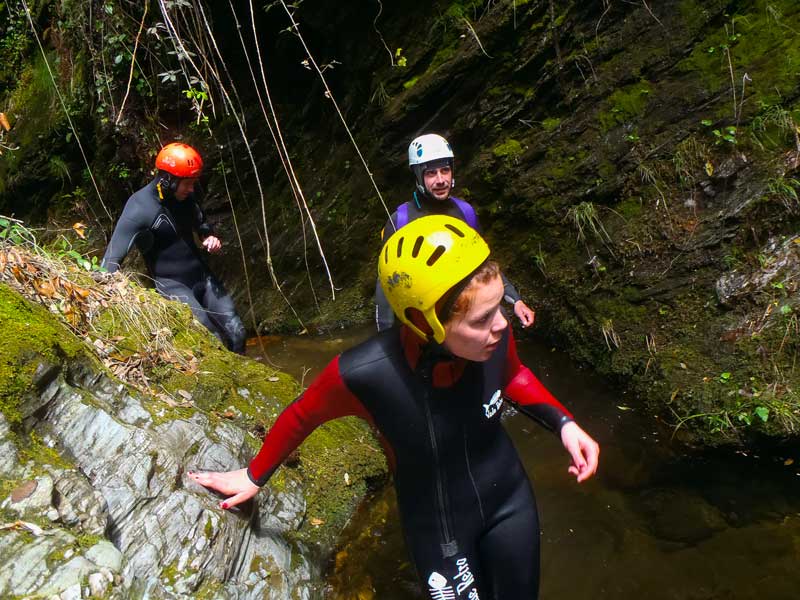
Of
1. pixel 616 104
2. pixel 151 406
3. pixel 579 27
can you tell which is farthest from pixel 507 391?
pixel 579 27

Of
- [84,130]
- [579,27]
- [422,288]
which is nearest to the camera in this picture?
[422,288]

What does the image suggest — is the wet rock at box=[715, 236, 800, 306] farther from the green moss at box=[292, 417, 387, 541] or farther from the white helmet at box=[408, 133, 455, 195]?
the green moss at box=[292, 417, 387, 541]

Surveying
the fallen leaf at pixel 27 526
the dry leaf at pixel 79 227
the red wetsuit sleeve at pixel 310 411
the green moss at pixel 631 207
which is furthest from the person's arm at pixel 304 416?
the green moss at pixel 631 207

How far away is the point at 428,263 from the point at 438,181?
2180mm

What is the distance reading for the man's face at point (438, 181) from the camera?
3820mm

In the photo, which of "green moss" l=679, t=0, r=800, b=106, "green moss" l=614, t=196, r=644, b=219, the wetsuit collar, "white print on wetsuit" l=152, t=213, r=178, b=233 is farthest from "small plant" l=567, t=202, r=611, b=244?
Answer: "white print on wetsuit" l=152, t=213, r=178, b=233

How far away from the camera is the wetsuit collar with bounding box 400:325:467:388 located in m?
2.03

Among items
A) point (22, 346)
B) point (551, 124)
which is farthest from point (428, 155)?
point (22, 346)

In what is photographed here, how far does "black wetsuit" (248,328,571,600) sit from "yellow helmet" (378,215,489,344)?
0.27 metres

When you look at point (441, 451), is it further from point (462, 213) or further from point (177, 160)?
point (177, 160)

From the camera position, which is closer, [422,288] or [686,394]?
[422,288]

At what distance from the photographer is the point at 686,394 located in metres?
3.64

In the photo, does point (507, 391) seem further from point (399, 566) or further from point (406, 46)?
point (406, 46)

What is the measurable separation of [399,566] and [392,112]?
177 inches
